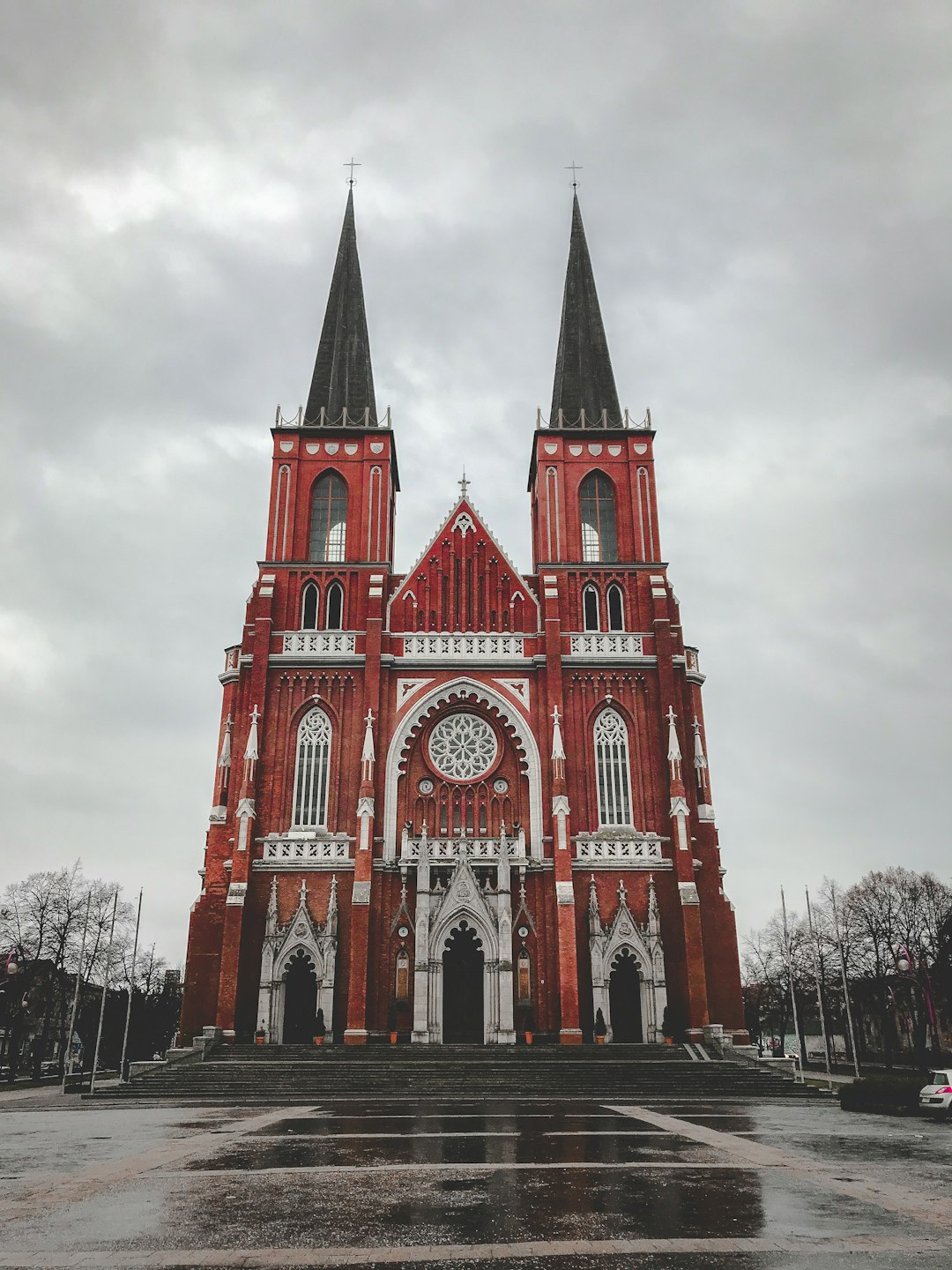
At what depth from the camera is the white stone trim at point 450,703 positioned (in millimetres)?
41406

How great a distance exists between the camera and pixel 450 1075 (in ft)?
104

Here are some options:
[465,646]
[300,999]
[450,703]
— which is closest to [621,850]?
[450,703]

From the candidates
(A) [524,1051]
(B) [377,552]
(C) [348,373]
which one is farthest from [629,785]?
(C) [348,373]

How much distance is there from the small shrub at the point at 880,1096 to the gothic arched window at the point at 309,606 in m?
28.9

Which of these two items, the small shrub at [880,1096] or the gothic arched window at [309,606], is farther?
the gothic arched window at [309,606]

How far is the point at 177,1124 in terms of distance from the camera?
20.2 metres

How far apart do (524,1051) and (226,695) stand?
800 inches

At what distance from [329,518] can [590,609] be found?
530 inches

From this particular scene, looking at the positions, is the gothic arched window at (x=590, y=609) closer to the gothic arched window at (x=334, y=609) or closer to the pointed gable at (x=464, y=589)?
the pointed gable at (x=464, y=589)

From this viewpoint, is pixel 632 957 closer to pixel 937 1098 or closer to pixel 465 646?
pixel 465 646

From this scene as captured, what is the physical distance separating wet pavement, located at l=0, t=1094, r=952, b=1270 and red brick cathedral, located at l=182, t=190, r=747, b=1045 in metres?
18.9

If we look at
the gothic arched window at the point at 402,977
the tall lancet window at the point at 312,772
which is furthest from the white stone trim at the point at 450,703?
the gothic arched window at the point at 402,977

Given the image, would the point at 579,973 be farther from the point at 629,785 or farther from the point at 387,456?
the point at 387,456

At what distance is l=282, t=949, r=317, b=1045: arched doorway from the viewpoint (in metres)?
39.3
